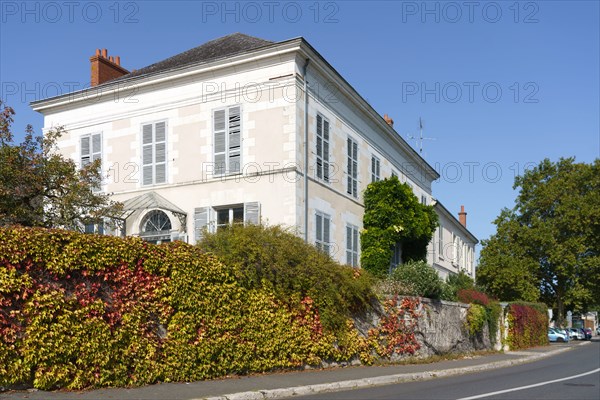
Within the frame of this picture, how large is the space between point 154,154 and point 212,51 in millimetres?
4229

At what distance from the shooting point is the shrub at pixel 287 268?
12.9 m

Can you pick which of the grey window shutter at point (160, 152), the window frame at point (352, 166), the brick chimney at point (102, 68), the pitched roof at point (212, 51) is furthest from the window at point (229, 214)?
the brick chimney at point (102, 68)

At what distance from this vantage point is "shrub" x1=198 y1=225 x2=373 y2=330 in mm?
12922

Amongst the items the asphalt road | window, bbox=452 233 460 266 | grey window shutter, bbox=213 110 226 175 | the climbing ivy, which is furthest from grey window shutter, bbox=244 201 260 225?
window, bbox=452 233 460 266

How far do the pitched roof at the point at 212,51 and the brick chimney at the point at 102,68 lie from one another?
47.0 inches

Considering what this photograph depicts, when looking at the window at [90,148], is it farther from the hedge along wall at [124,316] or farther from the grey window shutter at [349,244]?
the hedge along wall at [124,316]

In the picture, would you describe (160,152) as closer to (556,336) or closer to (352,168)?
(352,168)

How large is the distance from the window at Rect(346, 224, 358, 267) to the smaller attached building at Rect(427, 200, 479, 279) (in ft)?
40.3

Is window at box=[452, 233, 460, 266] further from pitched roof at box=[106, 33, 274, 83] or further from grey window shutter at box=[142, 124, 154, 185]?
grey window shutter at box=[142, 124, 154, 185]

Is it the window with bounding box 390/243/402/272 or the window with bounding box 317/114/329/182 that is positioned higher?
the window with bounding box 317/114/329/182

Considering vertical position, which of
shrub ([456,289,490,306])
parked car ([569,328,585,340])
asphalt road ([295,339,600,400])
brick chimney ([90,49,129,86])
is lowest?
parked car ([569,328,585,340])

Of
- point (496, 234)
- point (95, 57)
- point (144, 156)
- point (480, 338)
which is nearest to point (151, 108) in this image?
point (144, 156)

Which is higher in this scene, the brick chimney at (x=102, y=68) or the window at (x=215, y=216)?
the brick chimney at (x=102, y=68)

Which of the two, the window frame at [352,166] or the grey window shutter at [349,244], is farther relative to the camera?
the window frame at [352,166]
